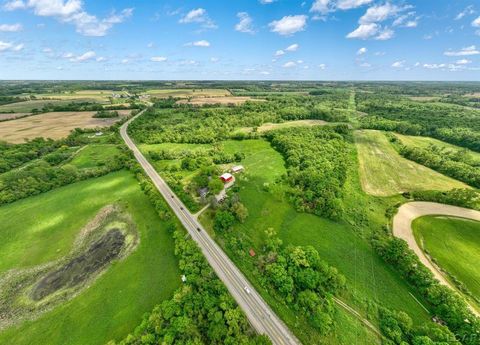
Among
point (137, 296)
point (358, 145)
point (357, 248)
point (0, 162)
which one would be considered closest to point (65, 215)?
point (137, 296)

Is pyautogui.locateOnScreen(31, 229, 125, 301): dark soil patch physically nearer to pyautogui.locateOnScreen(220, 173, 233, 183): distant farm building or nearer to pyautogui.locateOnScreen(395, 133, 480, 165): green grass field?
pyautogui.locateOnScreen(220, 173, 233, 183): distant farm building

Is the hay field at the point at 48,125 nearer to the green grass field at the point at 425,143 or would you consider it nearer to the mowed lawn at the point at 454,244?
the mowed lawn at the point at 454,244

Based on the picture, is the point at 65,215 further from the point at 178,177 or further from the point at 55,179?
the point at 178,177

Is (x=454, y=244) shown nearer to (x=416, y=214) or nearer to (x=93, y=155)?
(x=416, y=214)

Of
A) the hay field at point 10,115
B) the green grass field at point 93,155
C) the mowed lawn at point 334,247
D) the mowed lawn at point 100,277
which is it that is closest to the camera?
the mowed lawn at point 100,277

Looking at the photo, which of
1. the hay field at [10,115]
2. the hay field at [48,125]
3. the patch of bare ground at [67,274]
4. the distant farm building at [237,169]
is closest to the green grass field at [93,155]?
the hay field at [48,125]

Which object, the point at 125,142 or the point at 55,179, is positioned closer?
the point at 55,179
